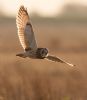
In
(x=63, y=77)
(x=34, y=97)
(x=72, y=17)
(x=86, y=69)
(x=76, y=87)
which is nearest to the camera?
(x=34, y=97)

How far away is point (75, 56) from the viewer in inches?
698

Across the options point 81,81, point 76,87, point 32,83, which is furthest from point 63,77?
point 32,83

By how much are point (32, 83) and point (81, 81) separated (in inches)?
106


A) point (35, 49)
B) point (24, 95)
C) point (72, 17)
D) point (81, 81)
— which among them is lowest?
point (72, 17)

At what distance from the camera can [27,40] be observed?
673cm

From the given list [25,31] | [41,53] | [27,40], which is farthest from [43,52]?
[25,31]

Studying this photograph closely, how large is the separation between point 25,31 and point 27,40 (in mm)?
181

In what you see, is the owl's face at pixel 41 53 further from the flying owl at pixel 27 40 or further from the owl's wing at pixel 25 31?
the owl's wing at pixel 25 31

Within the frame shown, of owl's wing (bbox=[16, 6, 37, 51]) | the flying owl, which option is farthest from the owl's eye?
owl's wing (bbox=[16, 6, 37, 51])

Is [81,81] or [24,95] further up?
[24,95]

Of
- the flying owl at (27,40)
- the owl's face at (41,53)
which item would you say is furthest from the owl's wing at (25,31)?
the owl's face at (41,53)

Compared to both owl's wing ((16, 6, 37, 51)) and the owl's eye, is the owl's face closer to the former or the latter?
the owl's eye

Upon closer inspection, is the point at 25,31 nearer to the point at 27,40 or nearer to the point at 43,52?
the point at 27,40

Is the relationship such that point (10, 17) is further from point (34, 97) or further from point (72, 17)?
point (34, 97)
